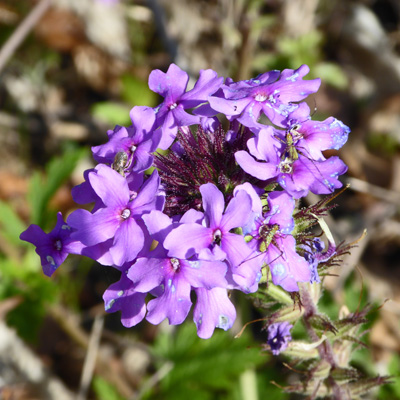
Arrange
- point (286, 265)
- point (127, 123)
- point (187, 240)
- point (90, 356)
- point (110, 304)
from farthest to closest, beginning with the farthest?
point (127, 123)
point (90, 356)
point (110, 304)
point (286, 265)
point (187, 240)

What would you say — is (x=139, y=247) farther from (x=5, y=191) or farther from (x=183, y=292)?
(x=5, y=191)

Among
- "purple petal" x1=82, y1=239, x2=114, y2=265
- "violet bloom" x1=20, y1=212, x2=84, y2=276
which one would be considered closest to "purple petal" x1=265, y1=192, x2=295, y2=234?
"purple petal" x1=82, y1=239, x2=114, y2=265

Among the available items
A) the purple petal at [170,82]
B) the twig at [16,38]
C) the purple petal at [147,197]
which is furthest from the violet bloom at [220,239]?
the twig at [16,38]

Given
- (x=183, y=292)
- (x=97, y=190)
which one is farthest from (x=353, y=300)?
(x=97, y=190)

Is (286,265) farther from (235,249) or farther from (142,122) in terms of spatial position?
(142,122)

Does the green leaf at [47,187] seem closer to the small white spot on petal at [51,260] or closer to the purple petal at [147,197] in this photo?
the small white spot on petal at [51,260]

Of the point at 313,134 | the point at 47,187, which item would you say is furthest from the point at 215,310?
the point at 47,187
